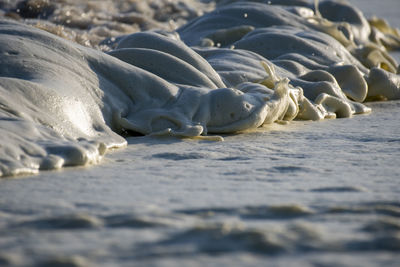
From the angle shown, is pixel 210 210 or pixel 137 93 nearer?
pixel 210 210

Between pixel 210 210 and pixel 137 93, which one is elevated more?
pixel 210 210

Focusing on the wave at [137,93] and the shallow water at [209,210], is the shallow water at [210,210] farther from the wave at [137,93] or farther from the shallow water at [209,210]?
the wave at [137,93]

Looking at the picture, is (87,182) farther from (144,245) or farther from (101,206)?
(144,245)

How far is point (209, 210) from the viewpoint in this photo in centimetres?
175

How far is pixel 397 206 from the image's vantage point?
1806 mm

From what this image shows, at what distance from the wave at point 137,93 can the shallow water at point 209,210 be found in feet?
0.68

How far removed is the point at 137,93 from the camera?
325 centimetres

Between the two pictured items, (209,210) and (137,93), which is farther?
(137,93)

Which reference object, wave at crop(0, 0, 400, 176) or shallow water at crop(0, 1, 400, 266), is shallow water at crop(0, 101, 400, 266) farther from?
wave at crop(0, 0, 400, 176)

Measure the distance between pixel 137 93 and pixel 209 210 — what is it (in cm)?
159

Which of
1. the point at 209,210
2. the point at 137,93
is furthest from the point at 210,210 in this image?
the point at 137,93

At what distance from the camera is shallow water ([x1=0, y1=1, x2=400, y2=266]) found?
141 cm

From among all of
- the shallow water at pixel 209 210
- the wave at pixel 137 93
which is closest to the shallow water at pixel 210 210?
the shallow water at pixel 209 210

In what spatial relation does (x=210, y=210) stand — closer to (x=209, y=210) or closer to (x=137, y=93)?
(x=209, y=210)
